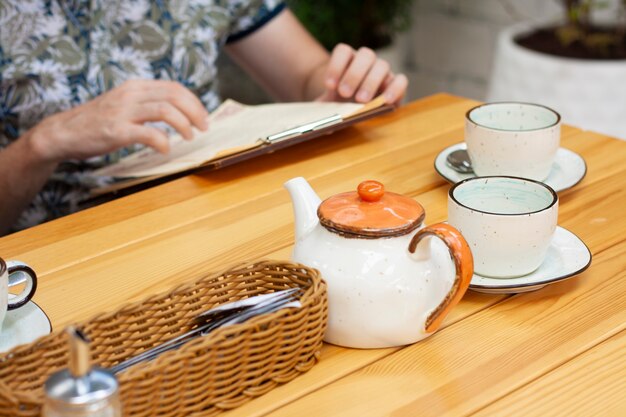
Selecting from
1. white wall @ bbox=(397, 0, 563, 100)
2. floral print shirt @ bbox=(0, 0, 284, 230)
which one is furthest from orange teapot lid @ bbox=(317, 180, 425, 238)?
white wall @ bbox=(397, 0, 563, 100)

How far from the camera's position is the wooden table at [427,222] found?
2.10 feet

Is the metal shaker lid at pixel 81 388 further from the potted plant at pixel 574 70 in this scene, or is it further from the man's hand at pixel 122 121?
the potted plant at pixel 574 70

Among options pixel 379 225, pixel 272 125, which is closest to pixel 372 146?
Result: pixel 272 125

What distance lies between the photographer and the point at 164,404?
60 cm

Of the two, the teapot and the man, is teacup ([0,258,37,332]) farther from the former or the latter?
the man

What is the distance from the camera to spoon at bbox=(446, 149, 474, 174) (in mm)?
1028

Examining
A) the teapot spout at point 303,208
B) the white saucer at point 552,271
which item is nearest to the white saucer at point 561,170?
the white saucer at point 552,271

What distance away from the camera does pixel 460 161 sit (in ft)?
3.43

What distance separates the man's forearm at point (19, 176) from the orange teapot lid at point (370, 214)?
66 cm

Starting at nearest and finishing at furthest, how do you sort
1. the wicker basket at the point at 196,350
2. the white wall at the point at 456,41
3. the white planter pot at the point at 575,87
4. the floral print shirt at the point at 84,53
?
the wicker basket at the point at 196,350 < the floral print shirt at the point at 84,53 < the white planter pot at the point at 575,87 < the white wall at the point at 456,41

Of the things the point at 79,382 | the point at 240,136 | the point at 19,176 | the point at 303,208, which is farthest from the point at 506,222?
the point at 19,176

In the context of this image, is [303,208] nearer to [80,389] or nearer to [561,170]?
[80,389]

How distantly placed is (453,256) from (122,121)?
0.64 m

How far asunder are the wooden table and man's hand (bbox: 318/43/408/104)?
0.04m
